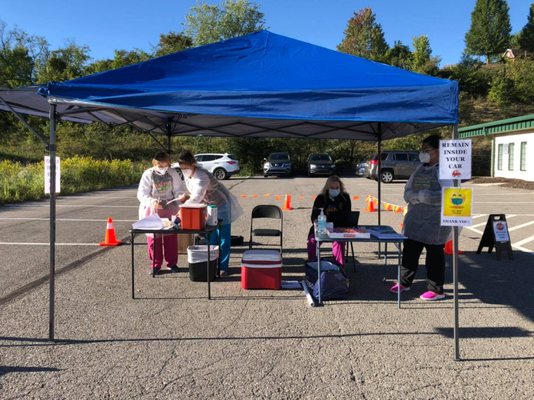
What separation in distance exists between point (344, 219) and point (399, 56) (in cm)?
5880

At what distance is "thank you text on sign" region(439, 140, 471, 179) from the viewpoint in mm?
3638

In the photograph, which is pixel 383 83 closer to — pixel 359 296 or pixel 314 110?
pixel 314 110

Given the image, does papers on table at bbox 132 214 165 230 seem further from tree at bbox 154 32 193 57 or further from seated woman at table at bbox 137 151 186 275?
tree at bbox 154 32 193 57

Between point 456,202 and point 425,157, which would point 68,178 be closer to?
point 425,157

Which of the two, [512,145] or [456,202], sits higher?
[512,145]

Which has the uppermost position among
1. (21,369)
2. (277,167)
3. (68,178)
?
(277,167)

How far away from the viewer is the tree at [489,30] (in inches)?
3169

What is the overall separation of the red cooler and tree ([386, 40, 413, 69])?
52505mm

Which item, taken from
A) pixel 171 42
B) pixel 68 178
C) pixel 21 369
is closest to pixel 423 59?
pixel 171 42

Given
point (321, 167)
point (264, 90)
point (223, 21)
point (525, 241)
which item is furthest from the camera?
point (223, 21)

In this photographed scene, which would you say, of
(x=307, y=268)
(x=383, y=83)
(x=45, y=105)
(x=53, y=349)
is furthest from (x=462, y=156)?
(x=45, y=105)

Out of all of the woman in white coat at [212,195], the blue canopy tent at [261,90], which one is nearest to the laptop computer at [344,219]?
the woman in white coat at [212,195]

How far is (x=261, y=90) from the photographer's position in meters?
4.26

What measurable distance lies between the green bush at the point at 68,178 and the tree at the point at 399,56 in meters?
37.6
